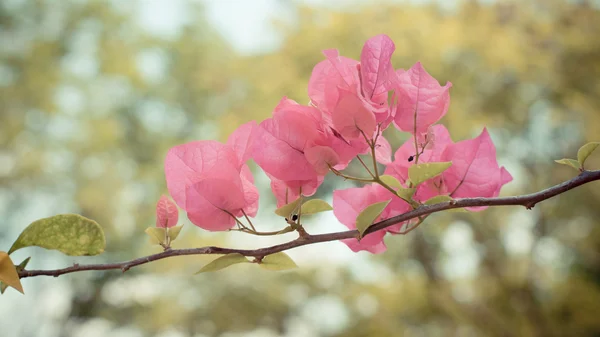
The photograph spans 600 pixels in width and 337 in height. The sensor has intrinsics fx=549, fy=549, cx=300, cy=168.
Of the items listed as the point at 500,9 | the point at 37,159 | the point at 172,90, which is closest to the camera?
the point at 500,9

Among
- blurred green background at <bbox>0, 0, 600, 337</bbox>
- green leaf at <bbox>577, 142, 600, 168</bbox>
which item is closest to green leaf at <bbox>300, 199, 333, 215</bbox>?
green leaf at <bbox>577, 142, 600, 168</bbox>

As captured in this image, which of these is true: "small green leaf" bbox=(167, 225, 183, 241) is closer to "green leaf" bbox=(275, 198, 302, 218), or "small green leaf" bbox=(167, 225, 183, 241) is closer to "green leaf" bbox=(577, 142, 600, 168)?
"green leaf" bbox=(275, 198, 302, 218)

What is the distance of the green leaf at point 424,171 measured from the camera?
21 cm

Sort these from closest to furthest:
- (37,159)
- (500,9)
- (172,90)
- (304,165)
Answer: (304,165)
(500,9)
(37,159)
(172,90)

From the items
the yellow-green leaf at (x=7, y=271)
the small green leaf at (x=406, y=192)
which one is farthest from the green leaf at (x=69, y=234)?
the small green leaf at (x=406, y=192)

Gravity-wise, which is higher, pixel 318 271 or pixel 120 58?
pixel 120 58

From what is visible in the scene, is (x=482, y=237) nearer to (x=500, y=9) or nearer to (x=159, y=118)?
(x=500, y=9)

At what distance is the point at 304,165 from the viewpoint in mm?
221

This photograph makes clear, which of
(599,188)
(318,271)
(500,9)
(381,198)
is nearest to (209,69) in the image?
(318,271)

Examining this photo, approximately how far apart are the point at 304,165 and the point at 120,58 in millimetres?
4255

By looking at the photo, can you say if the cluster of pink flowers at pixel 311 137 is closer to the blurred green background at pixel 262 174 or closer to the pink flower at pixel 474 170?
the pink flower at pixel 474 170

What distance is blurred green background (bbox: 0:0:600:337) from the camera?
305 centimetres

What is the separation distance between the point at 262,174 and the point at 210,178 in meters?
3.71

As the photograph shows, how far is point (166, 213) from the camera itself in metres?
0.24
